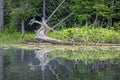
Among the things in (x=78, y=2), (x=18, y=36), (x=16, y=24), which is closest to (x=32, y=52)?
(x=18, y=36)

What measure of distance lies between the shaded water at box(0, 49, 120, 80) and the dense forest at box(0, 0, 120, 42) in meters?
7.31

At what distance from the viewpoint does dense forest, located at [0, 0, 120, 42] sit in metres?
25.2

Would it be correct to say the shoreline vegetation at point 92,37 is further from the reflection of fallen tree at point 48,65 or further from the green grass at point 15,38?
the reflection of fallen tree at point 48,65

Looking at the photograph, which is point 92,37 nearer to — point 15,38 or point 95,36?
point 95,36

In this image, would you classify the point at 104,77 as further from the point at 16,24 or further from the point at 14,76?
the point at 16,24

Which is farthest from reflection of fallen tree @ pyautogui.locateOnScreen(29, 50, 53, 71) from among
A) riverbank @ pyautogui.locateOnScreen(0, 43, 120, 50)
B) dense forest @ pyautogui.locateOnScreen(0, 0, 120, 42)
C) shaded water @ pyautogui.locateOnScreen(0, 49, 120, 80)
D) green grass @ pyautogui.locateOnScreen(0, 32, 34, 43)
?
dense forest @ pyautogui.locateOnScreen(0, 0, 120, 42)

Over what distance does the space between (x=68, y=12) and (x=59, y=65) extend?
15380 millimetres

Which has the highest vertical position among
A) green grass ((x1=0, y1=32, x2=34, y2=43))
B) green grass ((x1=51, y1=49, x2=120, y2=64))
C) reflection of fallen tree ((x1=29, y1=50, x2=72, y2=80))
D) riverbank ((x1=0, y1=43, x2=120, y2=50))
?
green grass ((x1=0, y1=32, x2=34, y2=43))

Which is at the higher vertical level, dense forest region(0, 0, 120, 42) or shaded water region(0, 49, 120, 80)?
dense forest region(0, 0, 120, 42)

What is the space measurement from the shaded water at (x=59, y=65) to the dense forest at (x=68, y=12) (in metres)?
7.31

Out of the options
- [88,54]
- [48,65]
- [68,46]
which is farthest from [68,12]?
[48,65]

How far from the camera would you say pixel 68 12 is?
1131 inches

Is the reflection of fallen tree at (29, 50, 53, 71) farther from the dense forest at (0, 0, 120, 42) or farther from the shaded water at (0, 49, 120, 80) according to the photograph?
the dense forest at (0, 0, 120, 42)

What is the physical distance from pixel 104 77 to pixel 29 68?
115 inches
